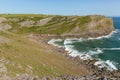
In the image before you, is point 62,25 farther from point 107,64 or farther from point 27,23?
point 107,64

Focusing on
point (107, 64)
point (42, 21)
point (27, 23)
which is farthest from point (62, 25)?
point (107, 64)

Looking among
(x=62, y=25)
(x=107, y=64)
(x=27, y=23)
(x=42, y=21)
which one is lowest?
(x=27, y=23)

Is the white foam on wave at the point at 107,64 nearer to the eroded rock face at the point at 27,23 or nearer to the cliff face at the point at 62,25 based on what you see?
the cliff face at the point at 62,25

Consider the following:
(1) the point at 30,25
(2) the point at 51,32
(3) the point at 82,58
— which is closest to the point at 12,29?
(1) the point at 30,25

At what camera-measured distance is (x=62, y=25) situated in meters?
170

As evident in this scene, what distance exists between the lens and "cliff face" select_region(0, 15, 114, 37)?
15850 centimetres

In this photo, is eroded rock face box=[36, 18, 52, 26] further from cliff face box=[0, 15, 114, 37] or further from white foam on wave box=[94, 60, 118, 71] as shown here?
white foam on wave box=[94, 60, 118, 71]

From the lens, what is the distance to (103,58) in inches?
3182

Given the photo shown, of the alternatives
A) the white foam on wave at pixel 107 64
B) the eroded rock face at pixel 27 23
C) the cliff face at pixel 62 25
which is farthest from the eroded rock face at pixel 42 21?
the white foam on wave at pixel 107 64

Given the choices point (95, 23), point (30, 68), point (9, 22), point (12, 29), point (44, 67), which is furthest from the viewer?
point (9, 22)

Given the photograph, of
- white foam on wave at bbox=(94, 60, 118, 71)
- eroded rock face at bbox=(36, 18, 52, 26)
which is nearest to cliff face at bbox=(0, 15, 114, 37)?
eroded rock face at bbox=(36, 18, 52, 26)

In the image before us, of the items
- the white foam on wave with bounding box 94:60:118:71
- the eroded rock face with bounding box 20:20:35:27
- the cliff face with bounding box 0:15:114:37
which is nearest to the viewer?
the white foam on wave with bounding box 94:60:118:71

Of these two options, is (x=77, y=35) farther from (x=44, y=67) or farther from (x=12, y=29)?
(x=44, y=67)

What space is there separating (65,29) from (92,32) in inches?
681
